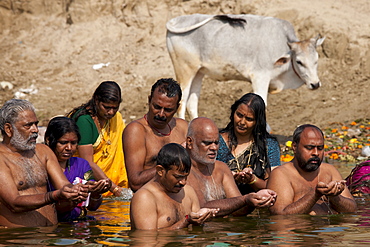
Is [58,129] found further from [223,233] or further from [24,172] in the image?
[223,233]

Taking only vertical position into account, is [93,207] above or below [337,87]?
below

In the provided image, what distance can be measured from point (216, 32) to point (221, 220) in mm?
8029

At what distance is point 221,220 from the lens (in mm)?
7098

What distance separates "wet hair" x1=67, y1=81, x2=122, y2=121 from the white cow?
6142mm

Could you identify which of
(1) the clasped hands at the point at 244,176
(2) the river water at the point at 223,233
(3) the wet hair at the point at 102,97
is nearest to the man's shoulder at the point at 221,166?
(1) the clasped hands at the point at 244,176

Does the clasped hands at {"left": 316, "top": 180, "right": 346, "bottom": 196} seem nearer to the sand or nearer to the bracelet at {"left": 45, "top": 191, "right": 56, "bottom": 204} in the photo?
the bracelet at {"left": 45, "top": 191, "right": 56, "bottom": 204}

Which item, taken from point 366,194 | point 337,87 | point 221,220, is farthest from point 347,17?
point 221,220

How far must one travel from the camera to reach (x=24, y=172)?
21.0 feet

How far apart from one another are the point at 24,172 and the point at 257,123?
2705 mm

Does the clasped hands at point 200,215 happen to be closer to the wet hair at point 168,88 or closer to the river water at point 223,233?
the river water at point 223,233

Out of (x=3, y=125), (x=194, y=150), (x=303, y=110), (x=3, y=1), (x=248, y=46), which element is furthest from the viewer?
(x=3, y=1)

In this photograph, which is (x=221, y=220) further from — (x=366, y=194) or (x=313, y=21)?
(x=313, y=21)

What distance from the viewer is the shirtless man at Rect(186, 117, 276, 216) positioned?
681cm

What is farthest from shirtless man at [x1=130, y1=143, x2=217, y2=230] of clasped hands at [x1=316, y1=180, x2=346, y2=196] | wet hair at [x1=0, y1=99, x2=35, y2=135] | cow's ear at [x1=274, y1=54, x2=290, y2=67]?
cow's ear at [x1=274, y1=54, x2=290, y2=67]
